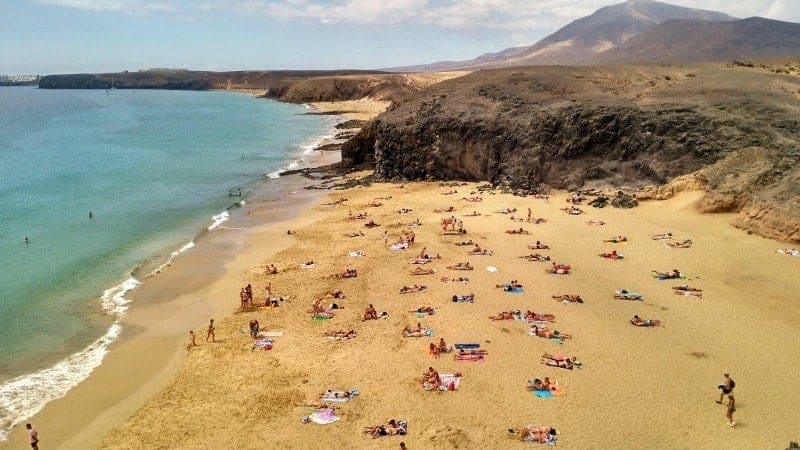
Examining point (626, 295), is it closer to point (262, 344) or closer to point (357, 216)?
point (262, 344)

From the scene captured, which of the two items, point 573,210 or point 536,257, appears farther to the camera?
point 573,210

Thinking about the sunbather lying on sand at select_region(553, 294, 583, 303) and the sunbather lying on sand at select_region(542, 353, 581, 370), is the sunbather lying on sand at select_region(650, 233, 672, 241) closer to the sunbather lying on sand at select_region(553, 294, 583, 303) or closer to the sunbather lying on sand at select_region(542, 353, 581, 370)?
the sunbather lying on sand at select_region(553, 294, 583, 303)

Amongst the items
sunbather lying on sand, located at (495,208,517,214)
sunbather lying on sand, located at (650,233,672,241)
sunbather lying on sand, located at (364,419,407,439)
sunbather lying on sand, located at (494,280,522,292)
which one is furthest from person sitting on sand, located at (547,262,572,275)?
sunbather lying on sand, located at (364,419,407,439)

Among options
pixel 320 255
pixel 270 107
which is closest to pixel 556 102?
pixel 320 255

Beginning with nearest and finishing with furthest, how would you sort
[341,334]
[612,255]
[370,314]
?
[341,334] < [370,314] < [612,255]

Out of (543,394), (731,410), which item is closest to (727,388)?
(731,410)

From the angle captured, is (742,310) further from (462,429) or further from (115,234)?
(115,234)
